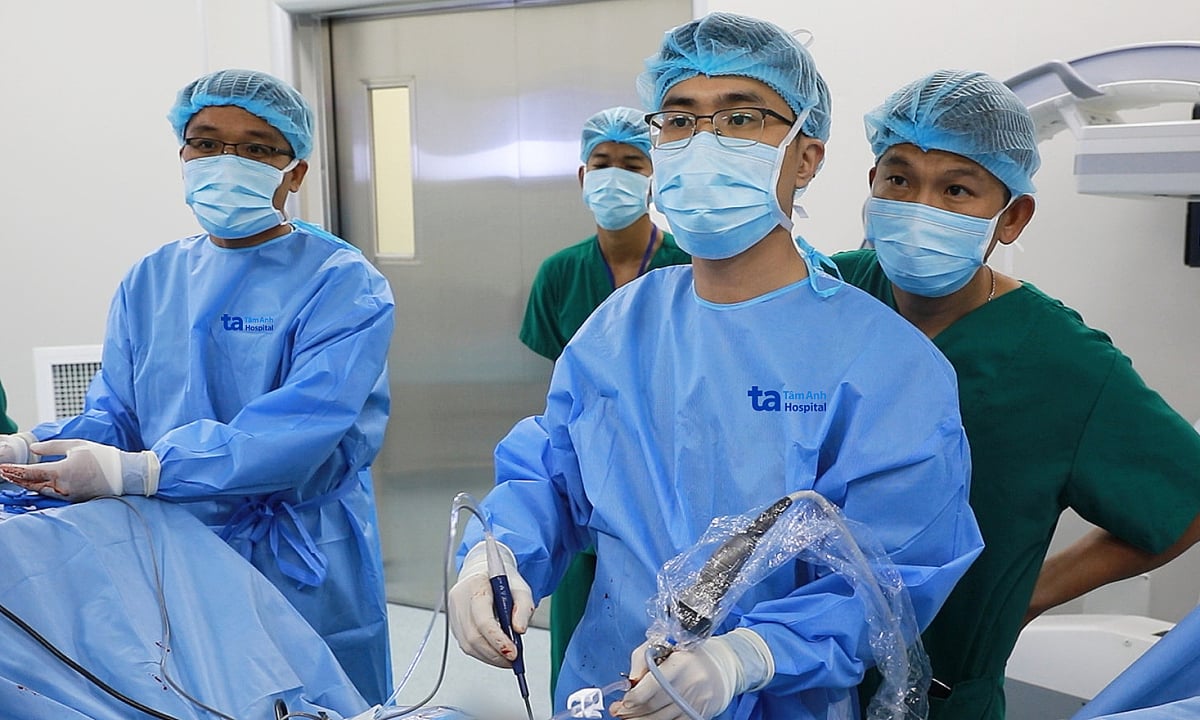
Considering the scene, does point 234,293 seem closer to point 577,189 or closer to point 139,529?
point 139,529

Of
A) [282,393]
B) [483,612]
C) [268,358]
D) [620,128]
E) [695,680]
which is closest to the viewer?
[695,680]

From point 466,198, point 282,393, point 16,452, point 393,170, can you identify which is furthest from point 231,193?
point 393,170

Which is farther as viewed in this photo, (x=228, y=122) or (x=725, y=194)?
(x=228, y=122)

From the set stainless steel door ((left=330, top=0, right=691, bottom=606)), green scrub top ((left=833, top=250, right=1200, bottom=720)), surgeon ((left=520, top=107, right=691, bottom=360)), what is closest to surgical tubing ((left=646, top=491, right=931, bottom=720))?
green scrub top ((left=833, top=250, right=1200, bottom=720))

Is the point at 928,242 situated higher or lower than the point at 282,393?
higher

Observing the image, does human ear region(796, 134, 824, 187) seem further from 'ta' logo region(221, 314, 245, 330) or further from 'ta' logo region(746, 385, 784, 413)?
'ta' logo region(221, 314, 245, 330)

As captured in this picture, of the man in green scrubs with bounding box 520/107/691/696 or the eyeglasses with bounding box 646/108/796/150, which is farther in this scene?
the man in green scrubs with bounding box 520/107/691/696

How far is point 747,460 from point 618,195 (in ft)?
4.64

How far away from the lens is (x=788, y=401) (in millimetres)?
1089

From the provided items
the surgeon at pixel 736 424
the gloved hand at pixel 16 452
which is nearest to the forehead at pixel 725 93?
the surgeon at pixel 736 424

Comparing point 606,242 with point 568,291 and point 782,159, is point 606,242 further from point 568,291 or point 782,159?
point 782,159

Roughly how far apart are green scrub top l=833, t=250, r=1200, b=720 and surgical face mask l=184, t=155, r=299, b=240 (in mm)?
1074

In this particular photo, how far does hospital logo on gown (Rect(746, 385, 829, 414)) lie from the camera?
108 centimetres

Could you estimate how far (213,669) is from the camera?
4.19 feet
